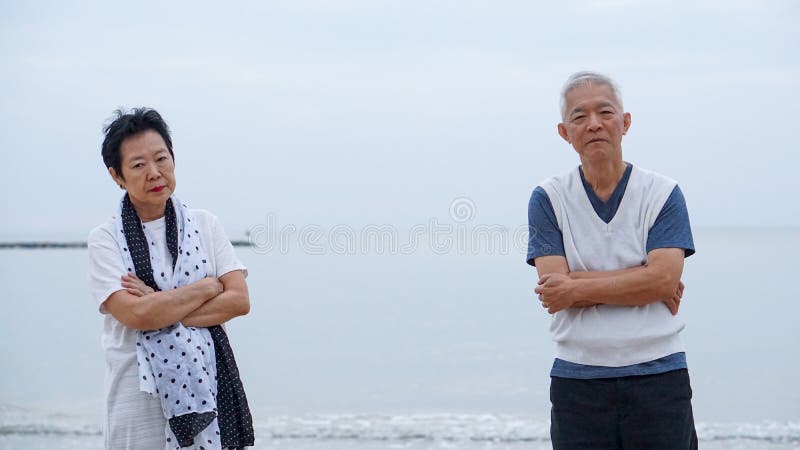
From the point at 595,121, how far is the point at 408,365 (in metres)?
6.23

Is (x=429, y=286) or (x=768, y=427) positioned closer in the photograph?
(x=768, y=427)

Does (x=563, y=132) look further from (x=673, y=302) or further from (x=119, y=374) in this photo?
(x=119, y=374)

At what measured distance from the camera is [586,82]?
7.70ft

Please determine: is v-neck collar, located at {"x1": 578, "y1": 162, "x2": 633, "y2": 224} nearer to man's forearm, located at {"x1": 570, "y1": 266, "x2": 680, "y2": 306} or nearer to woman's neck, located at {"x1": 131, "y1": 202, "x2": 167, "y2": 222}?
man's forearm, located at {"x1": 570, "y1": 266, "x2": 680, "y2": 306}

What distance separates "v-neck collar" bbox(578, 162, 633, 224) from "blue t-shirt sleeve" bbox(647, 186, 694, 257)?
0.37 feet

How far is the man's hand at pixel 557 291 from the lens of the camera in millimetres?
Answer: 2230

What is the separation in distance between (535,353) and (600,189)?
6.65 meters

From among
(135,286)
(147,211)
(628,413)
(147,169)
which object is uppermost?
(147,169)

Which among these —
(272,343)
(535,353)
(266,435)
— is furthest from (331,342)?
(266,435)

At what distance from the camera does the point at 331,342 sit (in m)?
9.85

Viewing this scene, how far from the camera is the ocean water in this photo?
5.73 m

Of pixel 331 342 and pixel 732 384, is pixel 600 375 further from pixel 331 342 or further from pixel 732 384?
pixel 331 342

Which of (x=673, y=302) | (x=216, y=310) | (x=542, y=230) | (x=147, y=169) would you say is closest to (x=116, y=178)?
(x=147, y=169)

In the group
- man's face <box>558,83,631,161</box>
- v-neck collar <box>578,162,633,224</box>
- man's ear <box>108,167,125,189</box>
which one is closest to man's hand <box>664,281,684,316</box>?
v-neck collar <box>578,162,633,224</box>
